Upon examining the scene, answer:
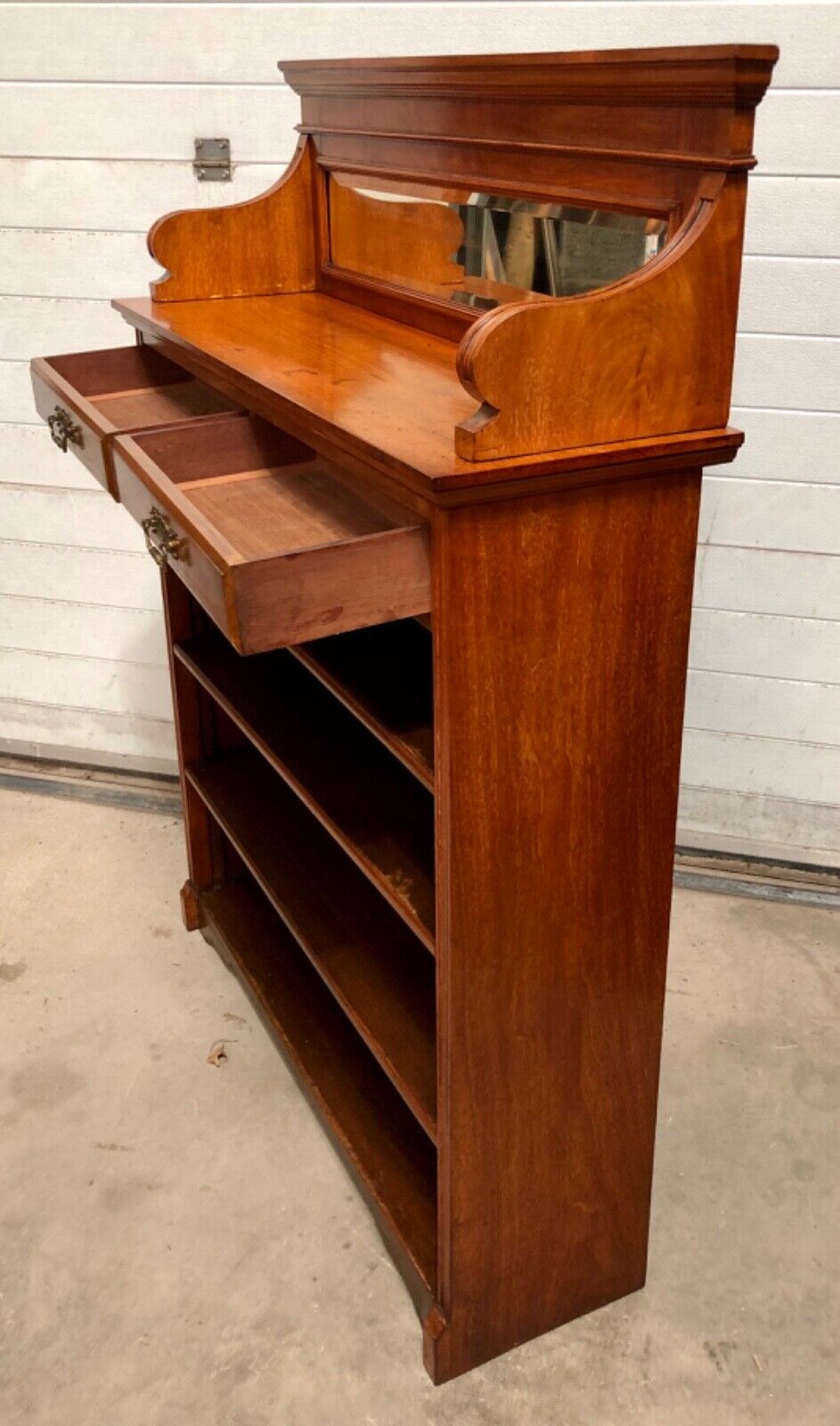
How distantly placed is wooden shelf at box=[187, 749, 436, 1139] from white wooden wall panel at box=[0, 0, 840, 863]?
831 mm

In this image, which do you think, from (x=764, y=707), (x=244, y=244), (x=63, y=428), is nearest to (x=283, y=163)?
(x=244, y=244)

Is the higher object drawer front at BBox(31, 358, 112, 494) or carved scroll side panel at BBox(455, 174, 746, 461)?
carved scroll side panel at BBox(455, 174, 746, 461)

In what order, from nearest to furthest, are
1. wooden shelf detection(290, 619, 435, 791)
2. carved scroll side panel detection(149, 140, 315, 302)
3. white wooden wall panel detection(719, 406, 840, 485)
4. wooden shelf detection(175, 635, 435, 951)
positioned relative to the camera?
wooden shelf detection(290, 619, 435, 791)
wooden shelf detection(175, 635, 435, 951)
carved scroll side panel detection(149, 140, 315, 302)
white wooden wall panel detection(719, 406, 840, 485)

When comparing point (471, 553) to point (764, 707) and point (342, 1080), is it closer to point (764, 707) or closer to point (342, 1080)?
point (342, 1080)

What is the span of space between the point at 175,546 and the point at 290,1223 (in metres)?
1.24

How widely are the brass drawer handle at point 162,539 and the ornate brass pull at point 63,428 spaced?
41 centimetres

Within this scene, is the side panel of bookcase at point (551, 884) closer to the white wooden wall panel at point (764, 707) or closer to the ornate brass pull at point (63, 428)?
the ornate brass pull at point (63, 428)

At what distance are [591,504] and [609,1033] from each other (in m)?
0.77

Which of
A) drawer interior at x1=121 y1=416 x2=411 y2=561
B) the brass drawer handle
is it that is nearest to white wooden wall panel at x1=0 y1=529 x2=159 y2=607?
drawer interior at x1=121 y1=416 x2=411 y2=561

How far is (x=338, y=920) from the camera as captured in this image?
7.14ft

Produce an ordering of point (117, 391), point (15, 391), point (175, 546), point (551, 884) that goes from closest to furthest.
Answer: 1. point (175, 546)
2. point (551, 884)
3. point (117, 391)
4. point (15, 391)

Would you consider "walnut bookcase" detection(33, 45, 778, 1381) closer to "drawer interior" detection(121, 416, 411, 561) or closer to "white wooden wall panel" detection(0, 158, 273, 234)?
"drawer interior" detection(121, 416, 411, 561)

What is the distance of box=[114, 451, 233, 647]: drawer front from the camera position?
131 centimetres

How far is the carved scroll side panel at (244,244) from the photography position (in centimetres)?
215
